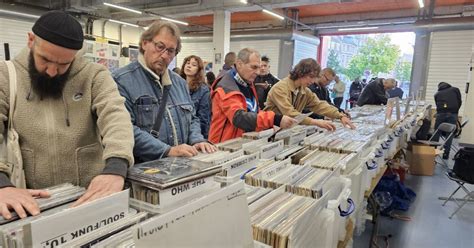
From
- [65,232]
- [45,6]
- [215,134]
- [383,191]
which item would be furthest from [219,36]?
[65,232]

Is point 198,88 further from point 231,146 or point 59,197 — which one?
point 59,197

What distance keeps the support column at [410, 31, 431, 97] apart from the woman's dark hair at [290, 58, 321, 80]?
26.1 feet

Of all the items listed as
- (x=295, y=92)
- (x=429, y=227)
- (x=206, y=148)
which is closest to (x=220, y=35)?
(x=295, y=92)

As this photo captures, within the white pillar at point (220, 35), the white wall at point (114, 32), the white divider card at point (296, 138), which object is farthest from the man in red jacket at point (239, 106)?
the white wall at point (114, 32)

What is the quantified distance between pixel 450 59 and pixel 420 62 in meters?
0.74

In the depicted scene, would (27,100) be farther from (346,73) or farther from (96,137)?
(346,73)

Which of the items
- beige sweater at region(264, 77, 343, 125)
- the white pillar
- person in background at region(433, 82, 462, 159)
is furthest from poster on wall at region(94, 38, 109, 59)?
person in background at region(433, 82, 462, 159)

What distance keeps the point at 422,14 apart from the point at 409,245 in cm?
912

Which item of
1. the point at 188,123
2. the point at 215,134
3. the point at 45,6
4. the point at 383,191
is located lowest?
the point at 383,191

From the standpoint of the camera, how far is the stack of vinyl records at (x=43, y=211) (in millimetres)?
631

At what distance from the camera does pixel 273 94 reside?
2.90 meters

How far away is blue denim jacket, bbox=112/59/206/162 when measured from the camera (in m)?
1.42

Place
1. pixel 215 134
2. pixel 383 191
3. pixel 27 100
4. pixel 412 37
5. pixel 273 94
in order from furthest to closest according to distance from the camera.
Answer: pixel 412 37 < pixel 383 191 < pixel 273 94 < pixel 215 134 < pixel 27 100

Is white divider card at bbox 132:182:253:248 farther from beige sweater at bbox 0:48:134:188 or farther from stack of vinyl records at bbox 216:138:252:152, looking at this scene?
stack of vinyl records at bbox 216:138:252:152
